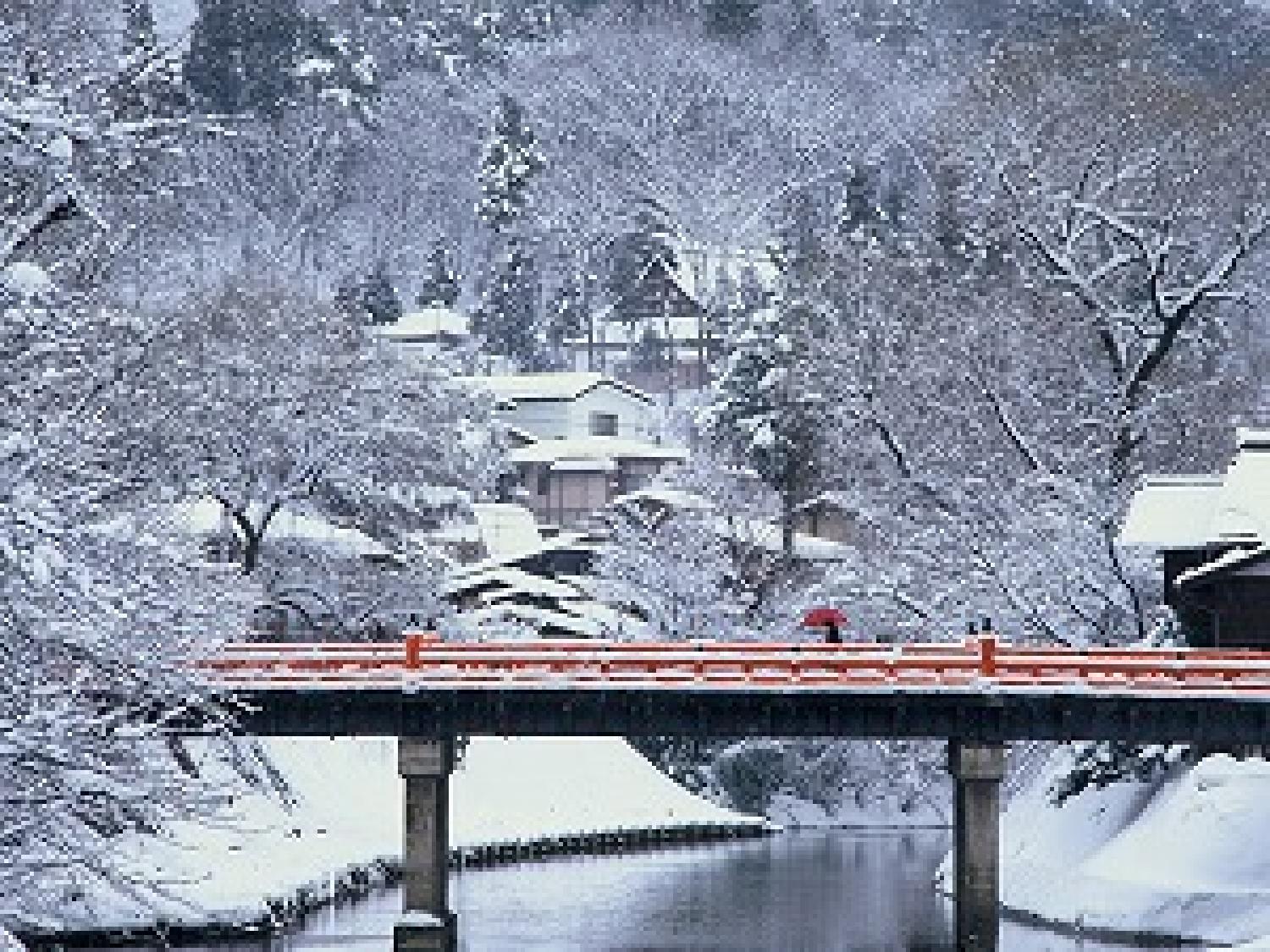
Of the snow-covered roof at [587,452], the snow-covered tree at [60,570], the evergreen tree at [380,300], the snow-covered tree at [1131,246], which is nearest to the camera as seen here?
the snow-covered tree at [60,570]

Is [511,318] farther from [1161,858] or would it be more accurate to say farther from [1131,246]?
[1161,858]

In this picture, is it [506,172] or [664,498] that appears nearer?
[664,498]

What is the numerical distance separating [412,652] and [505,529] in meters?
64.9

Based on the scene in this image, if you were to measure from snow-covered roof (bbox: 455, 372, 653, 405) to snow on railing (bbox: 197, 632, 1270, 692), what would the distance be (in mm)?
82364

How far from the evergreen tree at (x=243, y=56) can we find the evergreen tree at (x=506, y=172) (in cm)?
1423

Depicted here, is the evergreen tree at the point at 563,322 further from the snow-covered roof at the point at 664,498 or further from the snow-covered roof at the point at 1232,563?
the snow-covered roof at the point at 1232,563

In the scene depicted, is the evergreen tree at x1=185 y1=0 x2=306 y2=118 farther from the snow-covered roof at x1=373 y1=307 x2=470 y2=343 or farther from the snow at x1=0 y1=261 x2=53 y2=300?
the snow at x1=0 y1=261 x2=53 y2=300

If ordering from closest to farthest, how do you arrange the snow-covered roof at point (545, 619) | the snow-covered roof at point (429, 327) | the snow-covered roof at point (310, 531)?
the snow-covered roof at point (310, 531), the snow-covered roof at point (545, 619), the snow-covered roof at point (429, 327)

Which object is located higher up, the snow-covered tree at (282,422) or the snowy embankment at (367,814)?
the snow-covered tree at (282,422)

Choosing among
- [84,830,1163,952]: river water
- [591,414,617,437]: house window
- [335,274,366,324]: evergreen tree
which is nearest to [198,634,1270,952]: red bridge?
[84,830,1163,952]: river water

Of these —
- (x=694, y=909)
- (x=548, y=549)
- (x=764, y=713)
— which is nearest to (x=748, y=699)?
Result: (x=764, y=713)

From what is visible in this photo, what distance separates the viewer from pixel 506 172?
541ft

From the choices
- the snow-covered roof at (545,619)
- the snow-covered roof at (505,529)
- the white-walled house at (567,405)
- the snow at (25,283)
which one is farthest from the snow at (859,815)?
the snow at (25,283)

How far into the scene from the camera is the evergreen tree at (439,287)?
155 m
